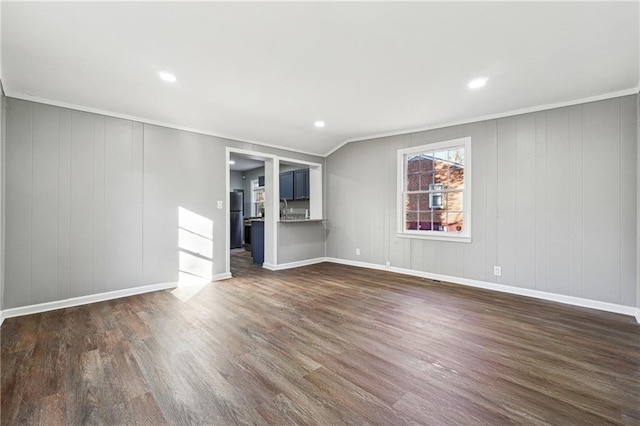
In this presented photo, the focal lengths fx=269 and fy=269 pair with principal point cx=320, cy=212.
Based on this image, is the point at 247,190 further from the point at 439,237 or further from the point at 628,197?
the point at 628,197

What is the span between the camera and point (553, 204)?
3.54m

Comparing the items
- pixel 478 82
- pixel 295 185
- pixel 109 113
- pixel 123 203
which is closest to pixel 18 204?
pixel 123 203

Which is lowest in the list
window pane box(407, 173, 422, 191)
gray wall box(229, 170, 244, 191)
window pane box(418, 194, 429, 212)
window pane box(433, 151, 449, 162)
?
window pane box(418, 194, 429, 212)

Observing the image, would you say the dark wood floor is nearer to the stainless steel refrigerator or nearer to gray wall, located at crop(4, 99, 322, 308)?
gray wall, located at crop(4, 99, 322, 308)

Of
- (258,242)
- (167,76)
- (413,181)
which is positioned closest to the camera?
(167,76)

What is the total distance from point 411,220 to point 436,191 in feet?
2.22

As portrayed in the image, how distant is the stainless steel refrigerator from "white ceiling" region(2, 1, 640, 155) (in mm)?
4930

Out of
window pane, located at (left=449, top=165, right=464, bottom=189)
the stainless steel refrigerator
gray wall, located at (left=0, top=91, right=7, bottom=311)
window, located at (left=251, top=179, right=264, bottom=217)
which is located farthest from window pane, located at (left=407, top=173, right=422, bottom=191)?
the stainless steel refrigerator

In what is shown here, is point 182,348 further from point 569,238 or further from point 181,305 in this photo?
point 569,238

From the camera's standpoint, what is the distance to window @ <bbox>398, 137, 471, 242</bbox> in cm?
429

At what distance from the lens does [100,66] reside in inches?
104

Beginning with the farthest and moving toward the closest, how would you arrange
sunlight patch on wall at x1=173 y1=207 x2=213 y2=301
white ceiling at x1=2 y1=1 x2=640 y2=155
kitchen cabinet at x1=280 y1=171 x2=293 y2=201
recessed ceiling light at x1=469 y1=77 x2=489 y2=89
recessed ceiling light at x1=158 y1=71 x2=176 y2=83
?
kitchen cabinet at x1=280 y1=171 x2=293 y2=201 < sunlight patch on wall at x1=173 y1=207 x2=213 y2=301 < recessed ceiling light at x1=469 y1=77 x2=489 y2=89 < recessed ceiling light at x1=158 y1=71 x2=176 y2=83 < white ceiling at x1=2 y1=1 x2=640 y2=155

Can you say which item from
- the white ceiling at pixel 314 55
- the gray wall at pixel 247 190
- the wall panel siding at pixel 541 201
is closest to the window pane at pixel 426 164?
the white ceiling at pixel 314 55

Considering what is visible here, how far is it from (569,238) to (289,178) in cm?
515
